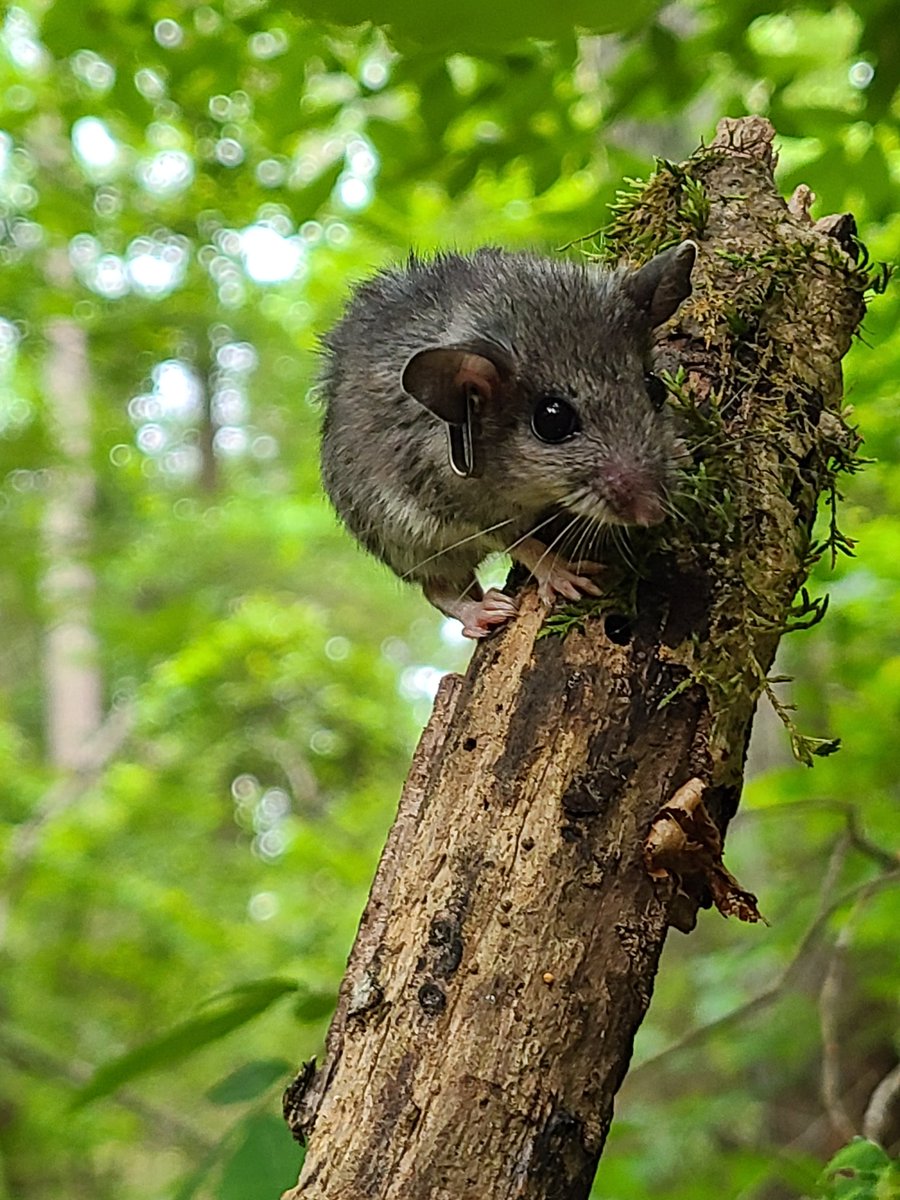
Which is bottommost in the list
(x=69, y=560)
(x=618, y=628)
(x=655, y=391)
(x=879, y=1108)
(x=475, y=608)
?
(x=879, y=1108)

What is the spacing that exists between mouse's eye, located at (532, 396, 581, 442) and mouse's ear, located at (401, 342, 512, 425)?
3.2 inches

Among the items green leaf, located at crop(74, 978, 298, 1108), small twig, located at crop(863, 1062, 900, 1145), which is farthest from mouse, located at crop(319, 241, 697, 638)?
small twig, located at crop(863, 1062, 900, 1145)

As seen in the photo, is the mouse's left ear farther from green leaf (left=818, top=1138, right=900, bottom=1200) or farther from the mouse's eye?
green leaf (left=818, top=1138, right=900, bottom=1200)

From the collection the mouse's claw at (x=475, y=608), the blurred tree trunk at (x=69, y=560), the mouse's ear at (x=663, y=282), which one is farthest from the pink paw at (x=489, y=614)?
the blurred tree trunk at (x=69, y=560)

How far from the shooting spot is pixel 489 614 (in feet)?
5.47

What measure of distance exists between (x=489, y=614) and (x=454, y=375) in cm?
42

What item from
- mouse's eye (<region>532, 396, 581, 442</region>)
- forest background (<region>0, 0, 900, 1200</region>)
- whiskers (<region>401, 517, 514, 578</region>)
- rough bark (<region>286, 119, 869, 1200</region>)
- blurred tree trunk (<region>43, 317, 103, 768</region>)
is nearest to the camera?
rough bark (<region>286, 119, 869, 1200</region>)

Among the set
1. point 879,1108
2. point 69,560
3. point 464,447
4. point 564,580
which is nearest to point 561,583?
point 564,580

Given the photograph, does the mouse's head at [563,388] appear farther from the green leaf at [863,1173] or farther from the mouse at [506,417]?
the green leaf at [863,1173]

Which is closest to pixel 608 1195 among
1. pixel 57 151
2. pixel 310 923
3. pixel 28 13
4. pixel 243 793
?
pixel 28 13

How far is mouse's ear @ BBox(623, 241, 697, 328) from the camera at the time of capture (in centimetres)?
173

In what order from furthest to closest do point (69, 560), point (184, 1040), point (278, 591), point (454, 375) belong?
point (278, 591) → point (69, 560) → point (184, 1040) → point (454, 375)

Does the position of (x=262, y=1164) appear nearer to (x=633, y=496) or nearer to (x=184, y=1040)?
(x=184, y=1040)

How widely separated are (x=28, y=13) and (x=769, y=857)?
4.77m
